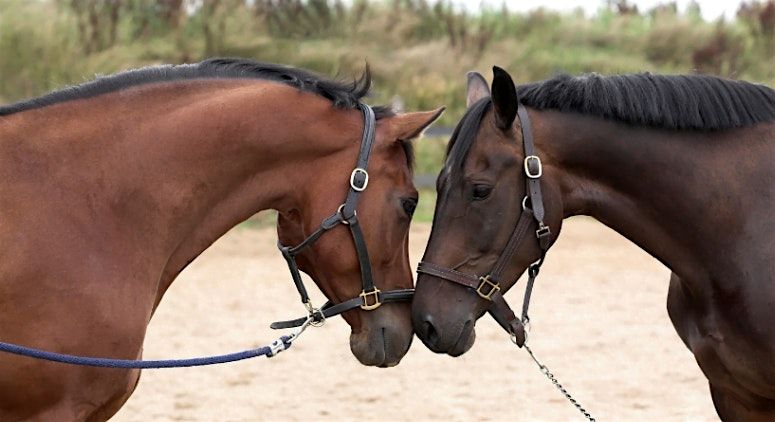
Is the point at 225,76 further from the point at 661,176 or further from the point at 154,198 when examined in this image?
the point at 661,176

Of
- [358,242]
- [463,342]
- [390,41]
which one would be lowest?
[463,342]

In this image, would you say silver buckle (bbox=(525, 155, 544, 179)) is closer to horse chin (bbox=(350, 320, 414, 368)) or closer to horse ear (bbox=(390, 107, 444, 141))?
horse ear (bbox=(390, 107, 444, 141))

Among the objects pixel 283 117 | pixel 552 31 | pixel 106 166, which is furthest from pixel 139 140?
pixel 552 31

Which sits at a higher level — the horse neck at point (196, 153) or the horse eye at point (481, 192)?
the horse neck at point (196, 153)

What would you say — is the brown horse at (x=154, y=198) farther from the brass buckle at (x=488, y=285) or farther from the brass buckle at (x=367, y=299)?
the brass buckle at (x=488, y=285)

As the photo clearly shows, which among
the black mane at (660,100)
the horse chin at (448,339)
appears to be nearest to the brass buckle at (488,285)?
the horse chin at (448,339)

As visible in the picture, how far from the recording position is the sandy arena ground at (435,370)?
6340 mm

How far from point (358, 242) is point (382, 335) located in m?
0.38

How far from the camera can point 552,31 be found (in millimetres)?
20359

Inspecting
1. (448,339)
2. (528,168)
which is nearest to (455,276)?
(448,339)

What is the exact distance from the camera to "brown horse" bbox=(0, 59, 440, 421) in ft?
10.9

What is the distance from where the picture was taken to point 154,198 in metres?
3.58

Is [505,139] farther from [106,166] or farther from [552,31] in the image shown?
[552,31]

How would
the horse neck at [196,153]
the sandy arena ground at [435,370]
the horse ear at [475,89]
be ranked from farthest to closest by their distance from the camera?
the sandy arena ground at [435,370], the horse ear at [475,89], the horse neck at [196,153]
